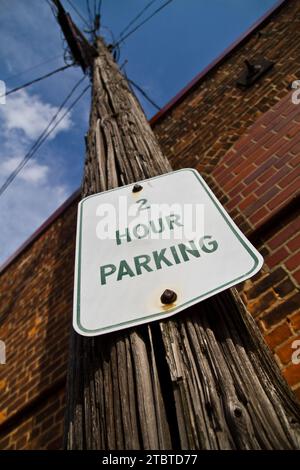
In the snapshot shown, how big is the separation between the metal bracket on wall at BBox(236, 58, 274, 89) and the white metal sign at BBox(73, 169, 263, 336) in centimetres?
244

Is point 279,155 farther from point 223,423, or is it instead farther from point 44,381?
point 44,381

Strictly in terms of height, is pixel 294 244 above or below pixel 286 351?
above

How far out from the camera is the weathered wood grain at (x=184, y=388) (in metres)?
0.66

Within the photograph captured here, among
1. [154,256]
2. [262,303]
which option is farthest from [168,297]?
[262,303]

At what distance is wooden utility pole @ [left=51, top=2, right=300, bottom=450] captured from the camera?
0.66 m

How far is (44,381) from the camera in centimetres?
238

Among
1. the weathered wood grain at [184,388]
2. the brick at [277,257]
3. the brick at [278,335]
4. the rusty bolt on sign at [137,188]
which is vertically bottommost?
the weathered wood grain at [184,388]

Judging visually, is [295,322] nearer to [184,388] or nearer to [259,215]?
[259,215]

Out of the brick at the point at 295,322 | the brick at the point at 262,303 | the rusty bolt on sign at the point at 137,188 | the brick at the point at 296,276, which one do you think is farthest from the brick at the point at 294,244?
the rusty bolt on sign at the point at 137,188

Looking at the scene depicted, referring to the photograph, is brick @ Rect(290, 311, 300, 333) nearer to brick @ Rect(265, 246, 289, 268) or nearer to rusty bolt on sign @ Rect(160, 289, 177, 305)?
brick @ Rect(265, 246, 289, 268)

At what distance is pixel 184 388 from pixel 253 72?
11.2 feet

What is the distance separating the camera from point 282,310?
1516 millimetres

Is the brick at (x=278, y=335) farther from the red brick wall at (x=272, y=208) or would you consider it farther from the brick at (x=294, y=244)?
the brick at (x=294, y=244)
